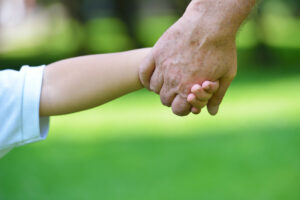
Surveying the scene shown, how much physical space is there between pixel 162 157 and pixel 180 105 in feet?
10.9

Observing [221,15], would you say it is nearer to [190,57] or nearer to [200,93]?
[190,57]

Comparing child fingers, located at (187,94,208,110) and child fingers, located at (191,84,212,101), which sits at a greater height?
child fingers, located at (191,84,212,101)

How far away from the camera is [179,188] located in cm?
466

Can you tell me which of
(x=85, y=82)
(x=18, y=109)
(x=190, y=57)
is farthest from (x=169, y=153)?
(x=18, y=109)

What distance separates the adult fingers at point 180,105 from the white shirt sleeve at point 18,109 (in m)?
0.58

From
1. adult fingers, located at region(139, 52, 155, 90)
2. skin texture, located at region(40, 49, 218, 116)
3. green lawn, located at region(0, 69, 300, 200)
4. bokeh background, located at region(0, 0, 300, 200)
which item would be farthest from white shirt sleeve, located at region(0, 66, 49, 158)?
green lawn, located at region(0, 69, 300, 200)

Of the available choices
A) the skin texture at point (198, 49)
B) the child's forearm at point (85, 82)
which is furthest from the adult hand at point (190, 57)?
the child's forearm at point (85, 82)

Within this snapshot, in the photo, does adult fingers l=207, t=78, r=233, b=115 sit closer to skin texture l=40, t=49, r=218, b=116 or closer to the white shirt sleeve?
skin texture l=40, t=49, r=218, b=116

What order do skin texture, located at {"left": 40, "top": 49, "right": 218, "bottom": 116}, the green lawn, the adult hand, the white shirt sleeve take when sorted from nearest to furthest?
the white shirt sleeve, skin texture, located at {"left": 40, "top": 49, "right": 218, "bottom": 116}, the adult hand, the green lawn

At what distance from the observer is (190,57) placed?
7.22 feet

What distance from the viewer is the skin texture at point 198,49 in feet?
7.07

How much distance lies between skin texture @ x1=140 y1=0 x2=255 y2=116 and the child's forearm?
0.10m

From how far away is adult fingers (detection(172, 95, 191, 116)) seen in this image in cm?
226

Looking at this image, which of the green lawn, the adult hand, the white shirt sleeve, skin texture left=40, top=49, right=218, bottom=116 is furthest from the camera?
the green lawn
